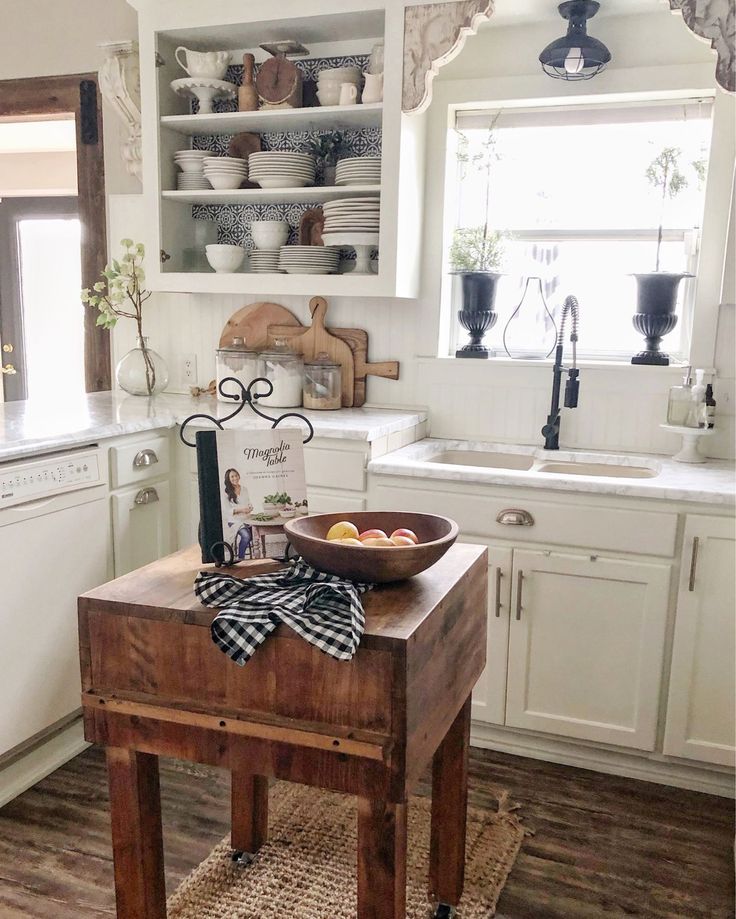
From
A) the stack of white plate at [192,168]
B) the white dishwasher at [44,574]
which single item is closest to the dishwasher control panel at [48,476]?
the white dishwasher at [44,574]

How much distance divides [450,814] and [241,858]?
0.61m

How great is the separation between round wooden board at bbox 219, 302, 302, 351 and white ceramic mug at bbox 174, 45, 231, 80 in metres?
0.86

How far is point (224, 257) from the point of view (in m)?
3.13

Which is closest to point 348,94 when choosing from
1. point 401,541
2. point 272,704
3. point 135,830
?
point 401,541

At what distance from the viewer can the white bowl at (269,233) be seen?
10.2 feet

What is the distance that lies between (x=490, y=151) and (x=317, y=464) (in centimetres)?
137

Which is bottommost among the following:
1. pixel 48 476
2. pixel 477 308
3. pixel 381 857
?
pixel 381 857

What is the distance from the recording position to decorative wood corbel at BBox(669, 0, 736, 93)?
237 centimetres

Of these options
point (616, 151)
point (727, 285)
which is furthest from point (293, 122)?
point (727, 285)

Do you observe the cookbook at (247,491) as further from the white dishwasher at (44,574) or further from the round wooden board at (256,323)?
the round wooden board at (256,323)

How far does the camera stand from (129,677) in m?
1.38

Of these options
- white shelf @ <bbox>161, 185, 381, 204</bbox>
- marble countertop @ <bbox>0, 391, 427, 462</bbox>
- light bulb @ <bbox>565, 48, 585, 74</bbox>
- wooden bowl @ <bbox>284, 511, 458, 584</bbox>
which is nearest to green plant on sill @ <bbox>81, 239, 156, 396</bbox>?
marble countertop @ <bbox>0, 391, 427, 462</bbox>

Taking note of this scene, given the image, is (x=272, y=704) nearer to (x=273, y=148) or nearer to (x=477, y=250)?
(x=477, y=250)

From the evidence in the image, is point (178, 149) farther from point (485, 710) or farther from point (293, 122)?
point (485, 710)
